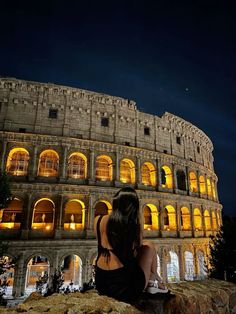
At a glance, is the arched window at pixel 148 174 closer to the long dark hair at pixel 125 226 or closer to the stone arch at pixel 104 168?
the stone arch at pixel 104 168

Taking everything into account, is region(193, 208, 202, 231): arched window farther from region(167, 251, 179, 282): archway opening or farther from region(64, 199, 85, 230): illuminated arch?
region(64, 199, 85, 230): illuminated arch

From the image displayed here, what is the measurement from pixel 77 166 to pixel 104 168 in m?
2.48

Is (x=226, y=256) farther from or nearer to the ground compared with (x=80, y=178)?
nearer to the ground

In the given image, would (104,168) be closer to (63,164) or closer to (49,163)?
(63,164)

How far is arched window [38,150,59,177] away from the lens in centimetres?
1884

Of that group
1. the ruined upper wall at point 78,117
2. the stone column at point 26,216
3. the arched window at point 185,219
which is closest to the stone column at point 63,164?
the ruined upper wall at point 78,117

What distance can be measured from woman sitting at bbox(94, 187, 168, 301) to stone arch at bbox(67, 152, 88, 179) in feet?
54.4

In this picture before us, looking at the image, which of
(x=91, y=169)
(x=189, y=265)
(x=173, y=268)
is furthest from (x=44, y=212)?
(x=189, y=265)

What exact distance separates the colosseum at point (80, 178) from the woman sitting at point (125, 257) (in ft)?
48.3

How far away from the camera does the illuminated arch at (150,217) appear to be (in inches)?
841

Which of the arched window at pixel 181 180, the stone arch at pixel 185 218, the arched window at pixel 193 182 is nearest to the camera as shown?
the stone arch at pixel 185 218

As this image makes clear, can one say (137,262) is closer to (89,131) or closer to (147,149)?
(89,131)

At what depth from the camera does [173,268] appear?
2088 cm

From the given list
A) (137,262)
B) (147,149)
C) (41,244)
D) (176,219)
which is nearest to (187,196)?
(176,219)
